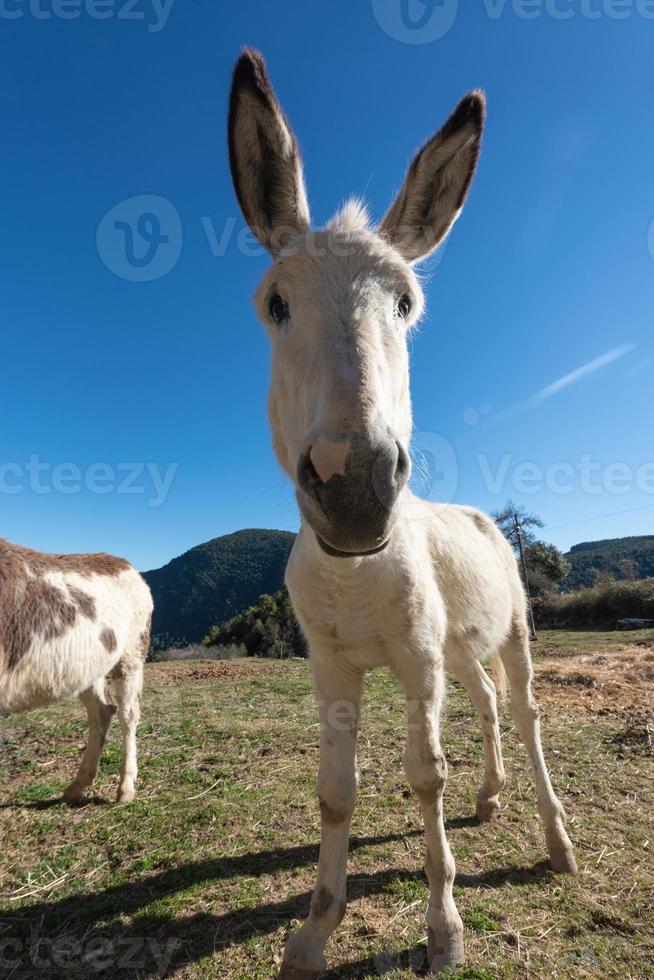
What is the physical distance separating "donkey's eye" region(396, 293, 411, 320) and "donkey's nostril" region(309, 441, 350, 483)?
1146 millimetres

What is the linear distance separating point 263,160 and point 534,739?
178 inches

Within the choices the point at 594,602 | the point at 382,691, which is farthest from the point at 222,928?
the point at 594,602

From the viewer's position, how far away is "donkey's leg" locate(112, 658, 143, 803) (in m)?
4.47

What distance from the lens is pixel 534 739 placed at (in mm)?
3754

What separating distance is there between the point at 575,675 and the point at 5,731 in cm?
963

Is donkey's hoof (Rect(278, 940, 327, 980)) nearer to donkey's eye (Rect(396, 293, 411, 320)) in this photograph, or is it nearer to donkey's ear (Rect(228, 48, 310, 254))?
donkey's eye (Rect(396, 293, 411, 320))

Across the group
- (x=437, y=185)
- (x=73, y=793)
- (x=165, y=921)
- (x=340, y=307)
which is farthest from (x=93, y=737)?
(x=437, y=185)

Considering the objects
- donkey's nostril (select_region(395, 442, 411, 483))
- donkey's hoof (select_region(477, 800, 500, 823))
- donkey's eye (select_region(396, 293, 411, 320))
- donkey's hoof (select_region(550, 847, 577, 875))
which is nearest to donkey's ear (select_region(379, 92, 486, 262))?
donkey's eye (select_region(396, 293, 411, 320))

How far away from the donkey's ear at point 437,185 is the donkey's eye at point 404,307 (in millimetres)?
484

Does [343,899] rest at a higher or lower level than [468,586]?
lower

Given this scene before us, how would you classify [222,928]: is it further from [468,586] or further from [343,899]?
[468,586]

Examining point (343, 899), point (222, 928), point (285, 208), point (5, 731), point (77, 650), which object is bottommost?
point (222, 928)

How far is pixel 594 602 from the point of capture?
86.8ft

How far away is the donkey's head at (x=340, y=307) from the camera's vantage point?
61.0 inches
